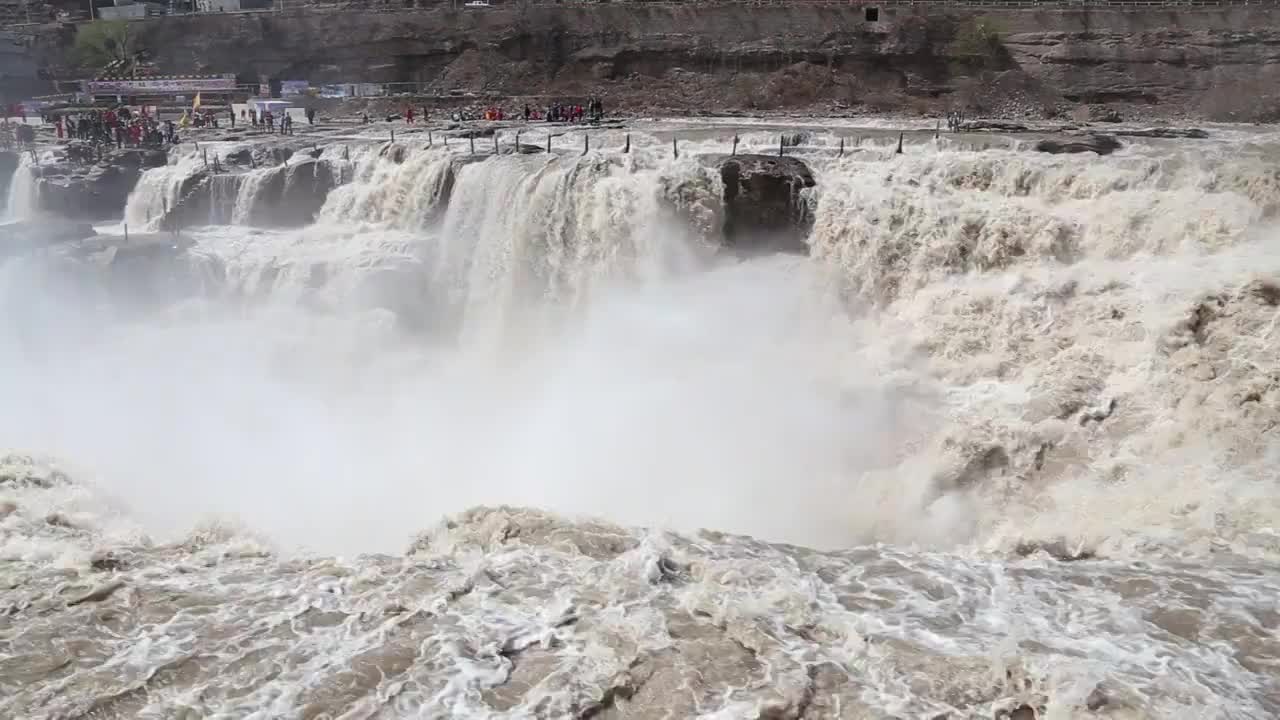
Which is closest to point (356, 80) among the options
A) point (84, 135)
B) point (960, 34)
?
point (84, 135)

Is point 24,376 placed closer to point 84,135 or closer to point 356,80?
point 84,135

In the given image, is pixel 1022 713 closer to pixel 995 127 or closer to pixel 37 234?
pixel 995 127

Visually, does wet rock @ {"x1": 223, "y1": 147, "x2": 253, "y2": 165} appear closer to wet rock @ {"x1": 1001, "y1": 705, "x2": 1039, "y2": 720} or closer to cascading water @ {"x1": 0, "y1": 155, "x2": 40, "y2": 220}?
cascading water @ {"x1": 0, "y1": 155, "x2": 40, "y2": 220}

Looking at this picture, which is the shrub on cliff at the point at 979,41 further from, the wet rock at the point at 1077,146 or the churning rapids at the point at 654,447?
the wet rock at the point at 1077,146

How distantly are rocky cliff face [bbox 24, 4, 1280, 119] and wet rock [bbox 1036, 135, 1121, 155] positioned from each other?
9.48 metres

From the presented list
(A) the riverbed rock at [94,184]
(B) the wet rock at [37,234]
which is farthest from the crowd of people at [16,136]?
(B) the wet rock at [37,234]

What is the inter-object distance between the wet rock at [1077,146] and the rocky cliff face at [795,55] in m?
9.48

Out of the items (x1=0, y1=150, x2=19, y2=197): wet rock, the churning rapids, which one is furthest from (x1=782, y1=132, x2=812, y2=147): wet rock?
(x1=0, y1=150, x2=19, y2=197): wet rock

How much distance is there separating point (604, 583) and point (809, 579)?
1.47 m

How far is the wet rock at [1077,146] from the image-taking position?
15002mm

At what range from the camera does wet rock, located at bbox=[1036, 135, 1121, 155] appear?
15002 millimetres

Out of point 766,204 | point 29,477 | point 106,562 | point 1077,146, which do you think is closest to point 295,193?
point 766,204

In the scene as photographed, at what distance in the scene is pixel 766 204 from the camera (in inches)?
609

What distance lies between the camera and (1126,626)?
5.95m
